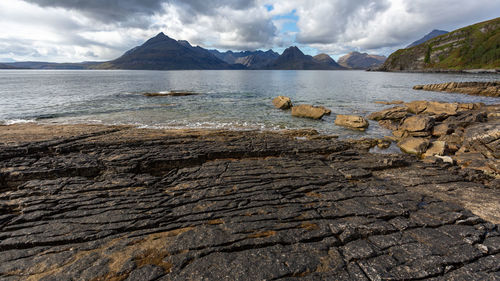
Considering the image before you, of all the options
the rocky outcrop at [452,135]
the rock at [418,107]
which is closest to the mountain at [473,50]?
the rock at [418,107]

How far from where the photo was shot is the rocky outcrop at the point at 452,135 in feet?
52.0

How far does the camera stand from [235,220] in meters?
8.73

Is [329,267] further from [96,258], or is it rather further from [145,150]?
[145,150]

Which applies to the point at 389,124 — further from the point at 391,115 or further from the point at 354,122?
the point at 354,122

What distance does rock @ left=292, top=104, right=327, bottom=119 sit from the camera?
109 feet

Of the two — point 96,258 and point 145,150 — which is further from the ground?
point 145,150

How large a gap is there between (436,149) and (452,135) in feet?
19.7

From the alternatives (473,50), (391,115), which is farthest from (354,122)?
(473,50)

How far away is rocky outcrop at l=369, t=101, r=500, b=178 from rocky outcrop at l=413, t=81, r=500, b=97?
31.4m

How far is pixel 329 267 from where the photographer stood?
22.0 feet

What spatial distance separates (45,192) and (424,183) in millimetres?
20305

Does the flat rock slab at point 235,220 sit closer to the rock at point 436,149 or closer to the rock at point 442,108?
the rock at point 436,149

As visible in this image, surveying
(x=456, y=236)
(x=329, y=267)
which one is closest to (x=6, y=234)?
(x=329, y=267)

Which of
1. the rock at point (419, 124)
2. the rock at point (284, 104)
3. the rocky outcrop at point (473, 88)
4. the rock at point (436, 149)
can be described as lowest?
the rock at point (436, 149)
